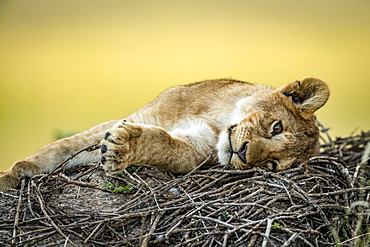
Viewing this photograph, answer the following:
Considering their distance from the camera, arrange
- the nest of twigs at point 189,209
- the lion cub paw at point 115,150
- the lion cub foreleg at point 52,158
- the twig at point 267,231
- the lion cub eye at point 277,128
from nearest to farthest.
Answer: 1. the twig at point 267,231
2. the nest of twigs at point 189,209
3. the lion cub paw at point 115,150
4. the lion cub eye at point 277,128
5. the lion cub foreleg at point 52,158

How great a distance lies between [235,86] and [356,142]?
260 cm

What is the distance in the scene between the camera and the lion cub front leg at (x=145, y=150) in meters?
4.04

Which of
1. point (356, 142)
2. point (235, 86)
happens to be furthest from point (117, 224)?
point (356, 142)

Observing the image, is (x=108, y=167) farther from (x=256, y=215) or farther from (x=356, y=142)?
(x=356, y=142)

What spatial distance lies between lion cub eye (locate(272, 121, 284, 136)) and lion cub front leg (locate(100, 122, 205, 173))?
0.76 metres

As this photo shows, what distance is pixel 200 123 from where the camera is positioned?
5.27 m

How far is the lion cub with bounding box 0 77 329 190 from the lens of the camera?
446 centimetres

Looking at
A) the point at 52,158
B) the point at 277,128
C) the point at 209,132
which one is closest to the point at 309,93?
the point at 277,128

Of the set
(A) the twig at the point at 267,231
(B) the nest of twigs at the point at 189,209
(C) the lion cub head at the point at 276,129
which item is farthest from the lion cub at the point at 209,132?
(A) the twig at the point at 267,231

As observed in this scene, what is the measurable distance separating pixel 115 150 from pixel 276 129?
1592 millimetres

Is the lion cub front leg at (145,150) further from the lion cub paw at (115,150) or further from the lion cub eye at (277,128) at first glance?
the lion cub eye at (277,128)

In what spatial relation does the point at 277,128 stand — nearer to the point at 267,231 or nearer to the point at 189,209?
the point at 189,209

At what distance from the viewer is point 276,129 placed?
4.77m

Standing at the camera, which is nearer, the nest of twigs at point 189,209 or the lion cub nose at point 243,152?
the nest of twigs at point 189,209
